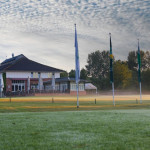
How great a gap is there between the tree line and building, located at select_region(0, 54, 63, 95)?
14.8m

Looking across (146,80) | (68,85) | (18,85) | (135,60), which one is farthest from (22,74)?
(135,60)

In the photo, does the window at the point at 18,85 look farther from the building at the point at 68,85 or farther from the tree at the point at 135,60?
the tree at the point at 135,60

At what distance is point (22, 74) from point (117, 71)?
3000 centimetres

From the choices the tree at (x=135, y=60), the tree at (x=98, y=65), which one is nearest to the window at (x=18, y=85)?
the tree at (x=98, y=65)

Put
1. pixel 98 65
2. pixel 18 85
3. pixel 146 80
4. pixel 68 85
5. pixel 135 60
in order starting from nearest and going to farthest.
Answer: pixel 18 85 → pixel 68 85 → pixel 146 80 → pixel 135 60 → pixel 98 65

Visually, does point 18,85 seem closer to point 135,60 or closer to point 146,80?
point 146,80

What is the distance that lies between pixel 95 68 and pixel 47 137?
115m

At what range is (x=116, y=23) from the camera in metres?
41.8

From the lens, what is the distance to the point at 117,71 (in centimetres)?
9144

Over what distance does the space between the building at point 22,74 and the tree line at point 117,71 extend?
14821 mm

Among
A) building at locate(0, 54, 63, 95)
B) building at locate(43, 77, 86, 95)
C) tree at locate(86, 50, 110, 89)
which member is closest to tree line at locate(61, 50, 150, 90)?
tree at locate(86, 50, 110, 89)

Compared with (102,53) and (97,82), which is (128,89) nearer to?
(97,82)

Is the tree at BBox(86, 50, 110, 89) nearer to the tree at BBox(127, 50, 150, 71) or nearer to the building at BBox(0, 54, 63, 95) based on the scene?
the tree at BBox(127, 50, 150, 71)

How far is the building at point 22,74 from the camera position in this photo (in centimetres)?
7397
